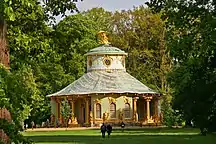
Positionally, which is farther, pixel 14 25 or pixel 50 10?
pixel 14 25

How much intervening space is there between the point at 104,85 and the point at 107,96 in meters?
1.85

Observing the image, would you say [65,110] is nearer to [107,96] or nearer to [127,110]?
[107,96]

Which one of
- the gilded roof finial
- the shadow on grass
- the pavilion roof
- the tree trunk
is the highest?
the gilded roof finial

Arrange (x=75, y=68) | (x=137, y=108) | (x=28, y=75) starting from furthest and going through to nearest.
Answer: (x=75, y=68) < (x=137, y=108) < (x=28, y=75)

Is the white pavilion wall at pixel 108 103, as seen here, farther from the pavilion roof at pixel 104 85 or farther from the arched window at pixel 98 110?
the pavilion roof at pixel 104 85

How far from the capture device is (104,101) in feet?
221

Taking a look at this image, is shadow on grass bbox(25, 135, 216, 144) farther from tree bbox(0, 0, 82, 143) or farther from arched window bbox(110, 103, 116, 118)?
arched window bbox(110, 103, 116, 118)

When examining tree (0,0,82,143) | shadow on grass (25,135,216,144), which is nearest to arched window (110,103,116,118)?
shadow on grass (25,135,216,144)

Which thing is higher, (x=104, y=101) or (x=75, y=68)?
(x=75, y=68)

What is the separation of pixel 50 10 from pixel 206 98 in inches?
764

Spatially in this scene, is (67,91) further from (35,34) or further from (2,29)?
(2,29)

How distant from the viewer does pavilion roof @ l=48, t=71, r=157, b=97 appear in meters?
Answer: 67.5

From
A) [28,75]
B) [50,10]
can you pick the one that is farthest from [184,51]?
[28,75]

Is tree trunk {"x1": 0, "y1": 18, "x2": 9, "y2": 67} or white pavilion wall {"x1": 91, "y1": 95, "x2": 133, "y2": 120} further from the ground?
white pavilion wall {"x1": 91, "y1": 95, "x2": 133, "y2": 120}
